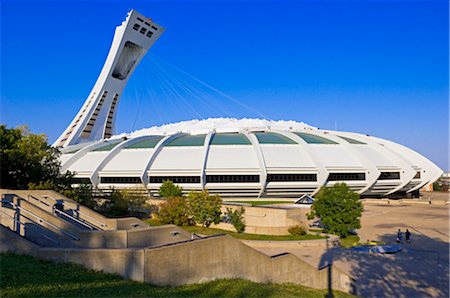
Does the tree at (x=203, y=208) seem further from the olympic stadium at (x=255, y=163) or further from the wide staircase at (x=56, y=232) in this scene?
the olympic stadium at (x=255, y=163)

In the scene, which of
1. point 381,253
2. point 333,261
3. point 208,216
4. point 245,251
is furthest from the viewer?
point 208,216

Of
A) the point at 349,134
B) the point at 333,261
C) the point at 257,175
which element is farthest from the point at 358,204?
the point at 349,134

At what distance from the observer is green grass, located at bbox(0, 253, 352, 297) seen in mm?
7992

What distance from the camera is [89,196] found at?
2634 cm

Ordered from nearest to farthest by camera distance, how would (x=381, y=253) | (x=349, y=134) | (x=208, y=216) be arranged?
(x=381, y=253) → (x=208, y=216) → (x=349, y=134)

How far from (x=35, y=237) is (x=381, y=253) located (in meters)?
15.7

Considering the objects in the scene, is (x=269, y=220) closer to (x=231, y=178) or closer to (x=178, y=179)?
(x=231, y=178)

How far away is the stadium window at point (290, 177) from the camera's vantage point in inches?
1608

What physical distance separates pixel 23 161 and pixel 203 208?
11082 mm

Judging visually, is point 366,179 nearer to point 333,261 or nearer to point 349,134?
point 349,134

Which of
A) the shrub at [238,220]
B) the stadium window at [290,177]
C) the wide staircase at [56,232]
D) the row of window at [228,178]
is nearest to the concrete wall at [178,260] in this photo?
the wide staircase at [56,232]

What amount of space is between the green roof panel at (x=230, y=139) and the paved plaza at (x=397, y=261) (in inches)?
717

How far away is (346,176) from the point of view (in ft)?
141

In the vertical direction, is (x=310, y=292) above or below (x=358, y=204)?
below
